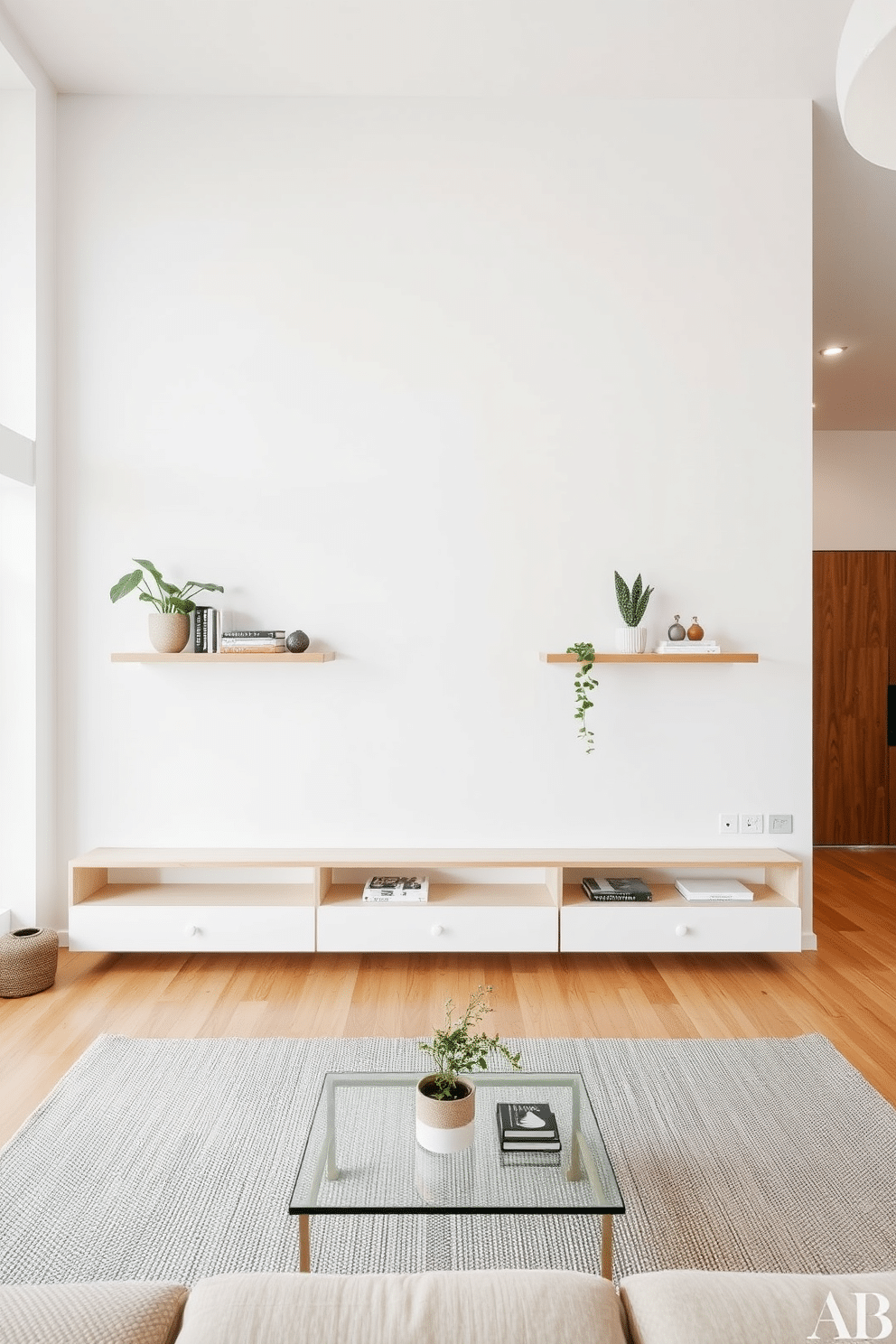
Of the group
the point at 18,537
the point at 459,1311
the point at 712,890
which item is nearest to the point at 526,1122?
the point at 459,1311

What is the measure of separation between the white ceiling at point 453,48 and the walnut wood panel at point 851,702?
112 inches

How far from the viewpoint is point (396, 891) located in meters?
3.29

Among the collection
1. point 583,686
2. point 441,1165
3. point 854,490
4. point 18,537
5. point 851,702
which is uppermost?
point 854,490

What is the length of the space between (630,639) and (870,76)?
2459mm

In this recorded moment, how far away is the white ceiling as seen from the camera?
9.65 feet

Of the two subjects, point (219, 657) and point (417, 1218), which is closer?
point (417, 1218)

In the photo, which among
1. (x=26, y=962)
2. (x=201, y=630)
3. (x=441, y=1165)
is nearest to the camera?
(x=441, y=1165)

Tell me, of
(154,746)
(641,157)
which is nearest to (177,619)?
(154,746)

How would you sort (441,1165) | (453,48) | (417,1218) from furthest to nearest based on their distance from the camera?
(453,48)
(417,1218)
(441,1165)

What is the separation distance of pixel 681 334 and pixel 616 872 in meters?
2.24

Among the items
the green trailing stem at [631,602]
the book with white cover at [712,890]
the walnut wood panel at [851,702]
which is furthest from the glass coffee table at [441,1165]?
the walnut wood panel at [851,702]

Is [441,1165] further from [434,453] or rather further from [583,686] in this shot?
[434,453]

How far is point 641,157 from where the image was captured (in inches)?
135

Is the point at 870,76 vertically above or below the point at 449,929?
above
